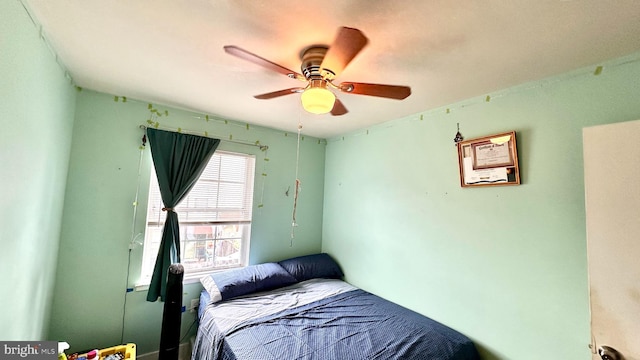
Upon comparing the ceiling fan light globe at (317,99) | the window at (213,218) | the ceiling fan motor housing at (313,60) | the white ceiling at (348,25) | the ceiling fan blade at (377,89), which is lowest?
the window at (213,218)

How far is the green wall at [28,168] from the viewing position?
1.08 meters

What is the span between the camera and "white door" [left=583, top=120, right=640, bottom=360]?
3.96 feet

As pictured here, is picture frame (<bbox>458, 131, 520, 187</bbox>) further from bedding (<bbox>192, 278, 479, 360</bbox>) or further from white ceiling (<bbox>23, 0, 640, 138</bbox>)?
bedding (<bbox>192, 278, 479, 360</bbox>)

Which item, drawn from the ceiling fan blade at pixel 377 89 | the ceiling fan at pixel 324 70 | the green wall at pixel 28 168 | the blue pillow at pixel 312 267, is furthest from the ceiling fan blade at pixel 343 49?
the blue pillow at pixel 312 267

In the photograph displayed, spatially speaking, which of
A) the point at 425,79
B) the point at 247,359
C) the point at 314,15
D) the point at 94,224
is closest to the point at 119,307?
the point at 94,224

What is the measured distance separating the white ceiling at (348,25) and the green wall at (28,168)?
0.20 m

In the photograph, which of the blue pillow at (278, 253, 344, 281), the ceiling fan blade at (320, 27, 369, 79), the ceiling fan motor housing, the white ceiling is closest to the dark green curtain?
the white ceiling

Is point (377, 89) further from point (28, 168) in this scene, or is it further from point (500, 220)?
point (28, 168)

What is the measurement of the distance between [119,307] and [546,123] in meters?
3.60

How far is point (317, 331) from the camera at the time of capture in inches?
75.2

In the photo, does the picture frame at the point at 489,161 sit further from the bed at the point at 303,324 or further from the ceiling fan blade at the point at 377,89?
the bed at the point at 303,324

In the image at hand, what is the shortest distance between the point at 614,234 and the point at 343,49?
163cm

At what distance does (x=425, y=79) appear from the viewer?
5.73 ft

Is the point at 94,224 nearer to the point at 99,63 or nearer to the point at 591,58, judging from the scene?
the point at 99,63
